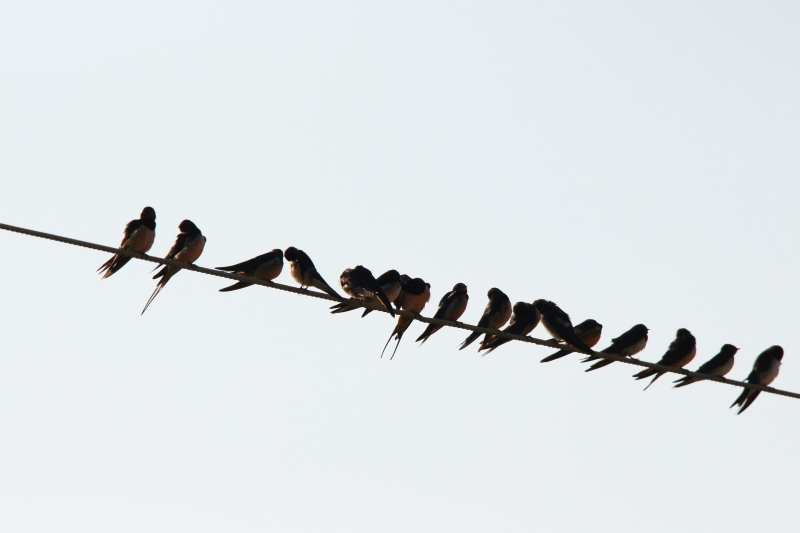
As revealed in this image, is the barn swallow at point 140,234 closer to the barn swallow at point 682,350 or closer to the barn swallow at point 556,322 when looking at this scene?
the barn swallow at point 556,322

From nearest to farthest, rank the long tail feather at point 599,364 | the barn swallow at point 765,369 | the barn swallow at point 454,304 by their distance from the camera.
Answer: the long tail feather at point 599,364
the barn swallow at point 454,304
the barn swallow at point 765,369

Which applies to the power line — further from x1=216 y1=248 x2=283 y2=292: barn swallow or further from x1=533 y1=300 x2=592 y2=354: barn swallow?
x1=216 y1=248 x2=283 y2=292: barn swallow

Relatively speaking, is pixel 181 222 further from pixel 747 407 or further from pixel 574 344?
pixel 747 407

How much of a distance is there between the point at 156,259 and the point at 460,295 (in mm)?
4328

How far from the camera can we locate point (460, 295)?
12.8 meters

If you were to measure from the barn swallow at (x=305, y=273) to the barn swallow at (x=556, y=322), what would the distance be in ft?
6.87

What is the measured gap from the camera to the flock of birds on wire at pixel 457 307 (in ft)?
38.7

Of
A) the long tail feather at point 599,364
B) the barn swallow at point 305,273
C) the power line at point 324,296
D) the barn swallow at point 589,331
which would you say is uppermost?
the barn swallow at point 589,331

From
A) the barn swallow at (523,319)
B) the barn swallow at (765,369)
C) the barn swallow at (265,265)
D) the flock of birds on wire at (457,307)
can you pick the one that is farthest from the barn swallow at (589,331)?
the barn swallow at (265,265)

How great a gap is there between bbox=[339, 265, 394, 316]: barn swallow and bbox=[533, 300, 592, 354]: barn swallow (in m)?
1.69

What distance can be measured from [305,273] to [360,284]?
65cm

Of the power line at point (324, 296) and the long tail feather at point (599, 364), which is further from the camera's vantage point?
the long tail feather at point (599, 364)

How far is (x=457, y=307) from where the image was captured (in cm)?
1284

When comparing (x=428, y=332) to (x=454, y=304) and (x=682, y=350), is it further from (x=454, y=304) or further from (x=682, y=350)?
(x=682, y=350)
